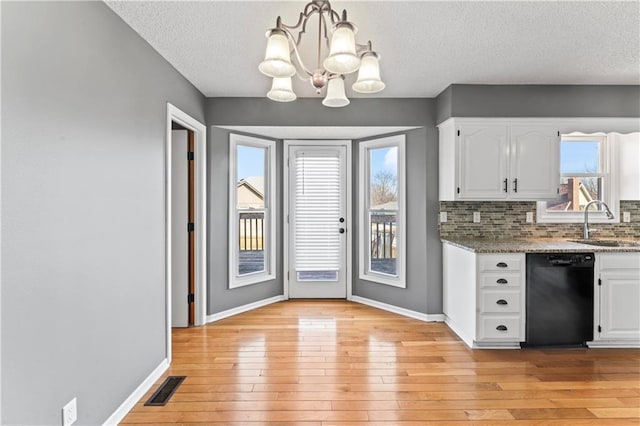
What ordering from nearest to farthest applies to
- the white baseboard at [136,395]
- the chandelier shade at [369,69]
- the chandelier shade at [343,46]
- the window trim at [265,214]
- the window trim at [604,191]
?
the chandelier shade at [343,46], the chandelier shade at [369,69], the white baseboard at [136,395], the window trim at [604,191], the window trim at [265,214]

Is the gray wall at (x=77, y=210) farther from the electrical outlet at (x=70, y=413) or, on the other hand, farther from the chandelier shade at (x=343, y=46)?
the chandelier shade at (x=343, y=46)

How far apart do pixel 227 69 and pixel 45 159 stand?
1937mm

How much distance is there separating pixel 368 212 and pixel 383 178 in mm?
467

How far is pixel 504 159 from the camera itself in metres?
3.59

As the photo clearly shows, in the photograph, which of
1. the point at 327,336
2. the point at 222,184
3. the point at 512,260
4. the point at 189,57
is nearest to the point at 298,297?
the point at 327,336

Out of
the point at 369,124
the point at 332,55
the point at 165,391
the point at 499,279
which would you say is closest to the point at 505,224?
the point at 499,279

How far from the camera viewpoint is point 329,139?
4738 mm

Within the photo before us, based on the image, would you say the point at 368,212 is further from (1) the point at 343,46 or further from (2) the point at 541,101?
(1) the point at 343,46

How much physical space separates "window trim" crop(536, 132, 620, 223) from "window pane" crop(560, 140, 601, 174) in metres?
0.04

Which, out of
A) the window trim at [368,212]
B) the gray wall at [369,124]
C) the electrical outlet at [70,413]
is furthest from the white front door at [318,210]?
the electrical outlet at [70,413]

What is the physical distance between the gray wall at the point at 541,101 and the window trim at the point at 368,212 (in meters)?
0.83

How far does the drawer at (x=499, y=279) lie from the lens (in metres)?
3.20

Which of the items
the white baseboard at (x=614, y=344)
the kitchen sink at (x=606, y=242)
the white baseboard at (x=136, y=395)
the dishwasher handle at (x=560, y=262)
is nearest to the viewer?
the white baseboard at (x=136, y=395)

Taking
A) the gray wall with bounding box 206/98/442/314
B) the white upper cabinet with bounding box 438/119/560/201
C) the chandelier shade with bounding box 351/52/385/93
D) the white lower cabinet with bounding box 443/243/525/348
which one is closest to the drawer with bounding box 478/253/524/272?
the white lower cabinet with bounding box 443/243/525/348
